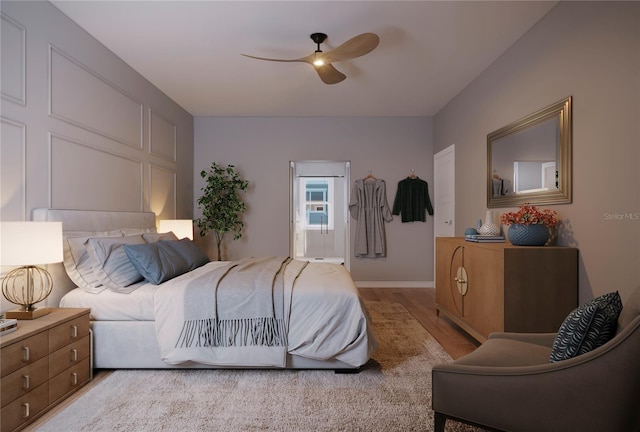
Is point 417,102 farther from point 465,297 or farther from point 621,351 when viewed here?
point 621,351

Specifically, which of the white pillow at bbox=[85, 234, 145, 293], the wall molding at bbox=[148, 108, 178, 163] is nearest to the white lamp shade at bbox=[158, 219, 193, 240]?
the wall molding at bbox=[148, 108, 178, 163]

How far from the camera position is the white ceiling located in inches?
102

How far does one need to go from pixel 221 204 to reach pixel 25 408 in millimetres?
3466

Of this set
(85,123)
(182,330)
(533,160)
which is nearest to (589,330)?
(533,160)

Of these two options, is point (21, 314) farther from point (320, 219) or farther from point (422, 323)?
point (320, 219)

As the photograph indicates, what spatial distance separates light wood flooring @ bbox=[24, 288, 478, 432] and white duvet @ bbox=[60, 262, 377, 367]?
49 cm

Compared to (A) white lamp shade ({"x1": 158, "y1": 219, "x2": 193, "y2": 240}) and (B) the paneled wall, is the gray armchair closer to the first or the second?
(B) the paneled wall

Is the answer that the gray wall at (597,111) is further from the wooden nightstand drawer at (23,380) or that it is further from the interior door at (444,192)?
the wooden nightstand drawer at (23,380)

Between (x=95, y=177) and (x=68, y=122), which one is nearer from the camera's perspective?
(x=68, y=122)

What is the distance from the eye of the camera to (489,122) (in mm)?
3598

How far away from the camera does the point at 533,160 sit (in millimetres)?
2865

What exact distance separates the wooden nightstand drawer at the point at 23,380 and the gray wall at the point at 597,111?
10.6 ft

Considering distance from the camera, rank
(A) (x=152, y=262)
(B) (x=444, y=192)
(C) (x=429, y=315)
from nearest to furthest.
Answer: (A) (x=152, y=262)
(C) (x=429, y=315)
(B) (x=444, y=192)

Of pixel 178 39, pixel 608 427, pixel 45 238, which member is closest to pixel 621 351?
pixel 608 427
